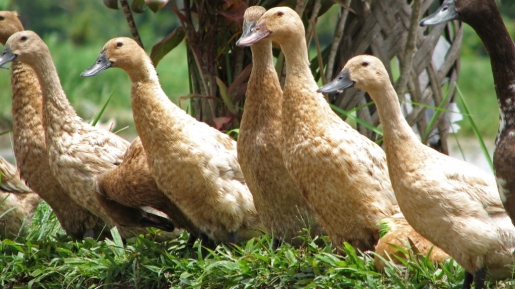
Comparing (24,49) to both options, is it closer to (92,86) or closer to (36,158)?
(36,158)

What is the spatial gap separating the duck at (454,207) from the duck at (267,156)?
75 centimetres

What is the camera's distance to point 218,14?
4.99 meters

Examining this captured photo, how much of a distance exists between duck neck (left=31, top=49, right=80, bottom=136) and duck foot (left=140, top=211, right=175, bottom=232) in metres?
0.71

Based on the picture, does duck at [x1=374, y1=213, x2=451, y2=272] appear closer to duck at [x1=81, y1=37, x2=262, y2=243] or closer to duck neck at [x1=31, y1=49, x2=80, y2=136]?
duck at [x1=81, y1=37, x2=262, y2=243]

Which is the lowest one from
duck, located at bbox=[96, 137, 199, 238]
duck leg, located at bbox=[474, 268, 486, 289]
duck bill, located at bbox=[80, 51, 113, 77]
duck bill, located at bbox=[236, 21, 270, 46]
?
duck, located at bbox=[96, 137, 199, 238]

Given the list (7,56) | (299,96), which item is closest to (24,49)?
(7,56)

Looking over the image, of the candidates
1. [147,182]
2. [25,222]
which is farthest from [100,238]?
[147,182]

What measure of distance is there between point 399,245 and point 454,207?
17.5 inches

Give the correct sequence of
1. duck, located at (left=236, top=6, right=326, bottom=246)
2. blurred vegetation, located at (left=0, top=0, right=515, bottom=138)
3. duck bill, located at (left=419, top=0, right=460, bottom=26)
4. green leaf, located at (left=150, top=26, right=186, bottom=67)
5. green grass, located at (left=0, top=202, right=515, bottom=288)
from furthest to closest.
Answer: blurred vegetation, located at (left=0, top=0, right=515, bottom=138), green leaf, located at (left=150, top=26, right=186, bottom=67), duck, located at (left=236, top=6, right=326, bottom=246), green grass, located at (left=0, top=202, right=515, bottom=288), duck bill, located at (left=419, top=0, right=460, bottom=26)

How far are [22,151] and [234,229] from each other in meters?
1.52

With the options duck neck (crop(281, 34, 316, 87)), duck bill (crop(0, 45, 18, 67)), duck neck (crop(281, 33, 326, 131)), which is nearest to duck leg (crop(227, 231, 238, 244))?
duck neck (crop(281, 33, 326, 131))

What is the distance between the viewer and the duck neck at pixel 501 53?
10.1 feet

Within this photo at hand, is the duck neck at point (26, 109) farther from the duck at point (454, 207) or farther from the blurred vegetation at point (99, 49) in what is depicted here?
the blurred vegetation at point (99, 49)

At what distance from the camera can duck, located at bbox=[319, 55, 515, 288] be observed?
3375mm
